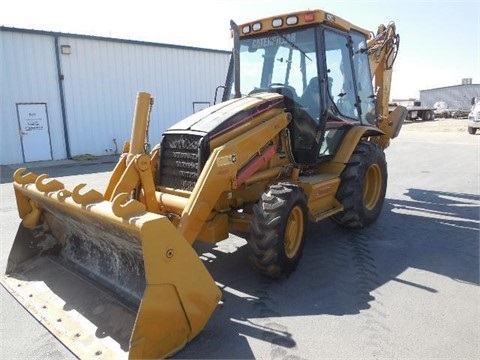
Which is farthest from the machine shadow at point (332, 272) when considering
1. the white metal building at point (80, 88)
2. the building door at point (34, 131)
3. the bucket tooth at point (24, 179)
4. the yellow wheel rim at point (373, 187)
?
the white metal building at point (80, 88)

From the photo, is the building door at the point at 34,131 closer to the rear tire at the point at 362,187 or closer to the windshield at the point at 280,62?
the windshield at the point at 280,62

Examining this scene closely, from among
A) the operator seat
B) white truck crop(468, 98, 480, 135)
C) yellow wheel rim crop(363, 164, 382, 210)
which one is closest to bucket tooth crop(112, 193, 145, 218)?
the operator seat

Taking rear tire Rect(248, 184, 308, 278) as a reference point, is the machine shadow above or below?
below

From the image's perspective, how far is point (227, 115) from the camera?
4.27 m

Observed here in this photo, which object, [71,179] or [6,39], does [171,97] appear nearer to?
[6,39]

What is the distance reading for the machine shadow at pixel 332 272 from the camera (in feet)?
10.7

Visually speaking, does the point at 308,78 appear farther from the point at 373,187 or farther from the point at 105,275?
the point at 105,275

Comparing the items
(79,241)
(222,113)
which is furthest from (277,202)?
(79,241)

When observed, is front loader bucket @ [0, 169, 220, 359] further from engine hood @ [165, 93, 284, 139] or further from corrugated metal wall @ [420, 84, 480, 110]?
corrugated metal wall @ [420, 84, 480, 110]

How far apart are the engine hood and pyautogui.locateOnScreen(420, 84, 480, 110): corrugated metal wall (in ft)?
158

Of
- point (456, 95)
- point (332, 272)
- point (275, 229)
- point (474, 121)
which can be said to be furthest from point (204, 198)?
point (456, 95)

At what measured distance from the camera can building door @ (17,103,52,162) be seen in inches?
523

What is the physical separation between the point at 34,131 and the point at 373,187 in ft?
37.7

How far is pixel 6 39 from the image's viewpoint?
12727 millimetres
